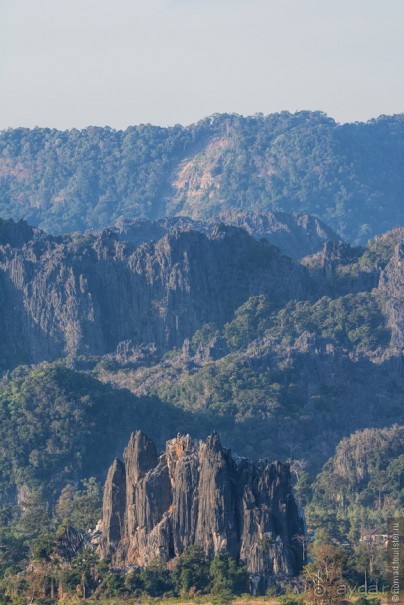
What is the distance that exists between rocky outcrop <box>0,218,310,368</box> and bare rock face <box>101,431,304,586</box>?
68.3 meters

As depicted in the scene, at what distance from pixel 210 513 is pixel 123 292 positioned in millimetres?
76031

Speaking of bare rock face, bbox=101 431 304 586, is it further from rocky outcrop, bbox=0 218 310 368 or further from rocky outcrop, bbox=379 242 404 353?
rocky outcrop, bbox=379 242 404 353

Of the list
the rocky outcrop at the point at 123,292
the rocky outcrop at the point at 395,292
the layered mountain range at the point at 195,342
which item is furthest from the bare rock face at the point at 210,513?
the rocky outcrop at the point at 395,292

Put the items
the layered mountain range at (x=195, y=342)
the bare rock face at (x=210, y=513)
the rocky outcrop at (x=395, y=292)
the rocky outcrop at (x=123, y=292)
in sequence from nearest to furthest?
the bare rock face at (x=210, y=513) → the layered mountain range at (x=195, y=342) → the rocky outcrop at (x=395, y=292) → the rocky outcrop at (x=123, y=292)

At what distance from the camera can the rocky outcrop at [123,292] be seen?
16825cm

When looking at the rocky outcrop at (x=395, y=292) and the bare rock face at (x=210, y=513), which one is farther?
the rocky outcrop at (x=395, y=292)

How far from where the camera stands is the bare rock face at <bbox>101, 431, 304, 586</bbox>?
93812mm

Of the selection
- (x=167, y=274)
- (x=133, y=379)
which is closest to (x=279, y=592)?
(x=133, y=379)

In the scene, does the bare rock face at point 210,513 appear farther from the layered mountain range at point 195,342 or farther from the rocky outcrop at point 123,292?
the rocky outcrop at point 123,292

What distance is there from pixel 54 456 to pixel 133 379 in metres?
21.4

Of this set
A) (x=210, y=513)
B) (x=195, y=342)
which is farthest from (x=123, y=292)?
(x=210, y=513)

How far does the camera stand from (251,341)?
168 metres

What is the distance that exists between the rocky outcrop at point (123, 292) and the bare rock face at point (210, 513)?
68282 millimetres

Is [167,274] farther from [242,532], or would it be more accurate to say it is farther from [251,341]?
[242,532]
